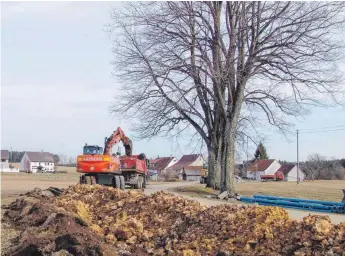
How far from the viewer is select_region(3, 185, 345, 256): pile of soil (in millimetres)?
8352

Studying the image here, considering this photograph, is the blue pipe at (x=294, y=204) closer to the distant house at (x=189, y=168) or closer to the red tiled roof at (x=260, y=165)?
the distant house at (x=189, y=168)

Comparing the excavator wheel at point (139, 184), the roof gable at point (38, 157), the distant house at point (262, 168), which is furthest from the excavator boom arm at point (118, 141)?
the roof gable at point (38, 157)

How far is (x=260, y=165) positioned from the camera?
4569 inches

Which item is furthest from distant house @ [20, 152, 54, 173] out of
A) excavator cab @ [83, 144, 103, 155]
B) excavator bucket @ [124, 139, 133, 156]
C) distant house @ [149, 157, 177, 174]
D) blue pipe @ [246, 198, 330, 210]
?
blue pipe @ [246, 198, 330, 210]

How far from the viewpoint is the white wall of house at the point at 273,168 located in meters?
115

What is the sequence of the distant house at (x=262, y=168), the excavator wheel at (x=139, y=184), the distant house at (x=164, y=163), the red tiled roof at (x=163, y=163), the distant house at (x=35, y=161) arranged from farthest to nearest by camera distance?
the red tiled roof at (x=163, y=163) < the distant house at (x=164, y=163) < the distant house at (x=262, y=168) < the distant house at (x=35, y=161) < the excavator wheel at (x=139, y=184)

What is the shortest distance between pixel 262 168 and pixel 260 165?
1.46 meters

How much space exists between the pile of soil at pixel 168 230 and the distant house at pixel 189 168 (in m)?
74.9

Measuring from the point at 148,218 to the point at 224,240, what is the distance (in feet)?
9.98

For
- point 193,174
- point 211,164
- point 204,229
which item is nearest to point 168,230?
point 204,229

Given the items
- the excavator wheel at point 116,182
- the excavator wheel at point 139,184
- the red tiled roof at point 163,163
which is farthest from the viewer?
the red tiled roof at point 163,163

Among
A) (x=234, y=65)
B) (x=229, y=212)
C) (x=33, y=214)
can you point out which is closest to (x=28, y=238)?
(x=33, y=214)

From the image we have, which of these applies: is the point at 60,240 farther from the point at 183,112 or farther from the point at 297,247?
the point at 183,112

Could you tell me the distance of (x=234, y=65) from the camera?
25250mm
